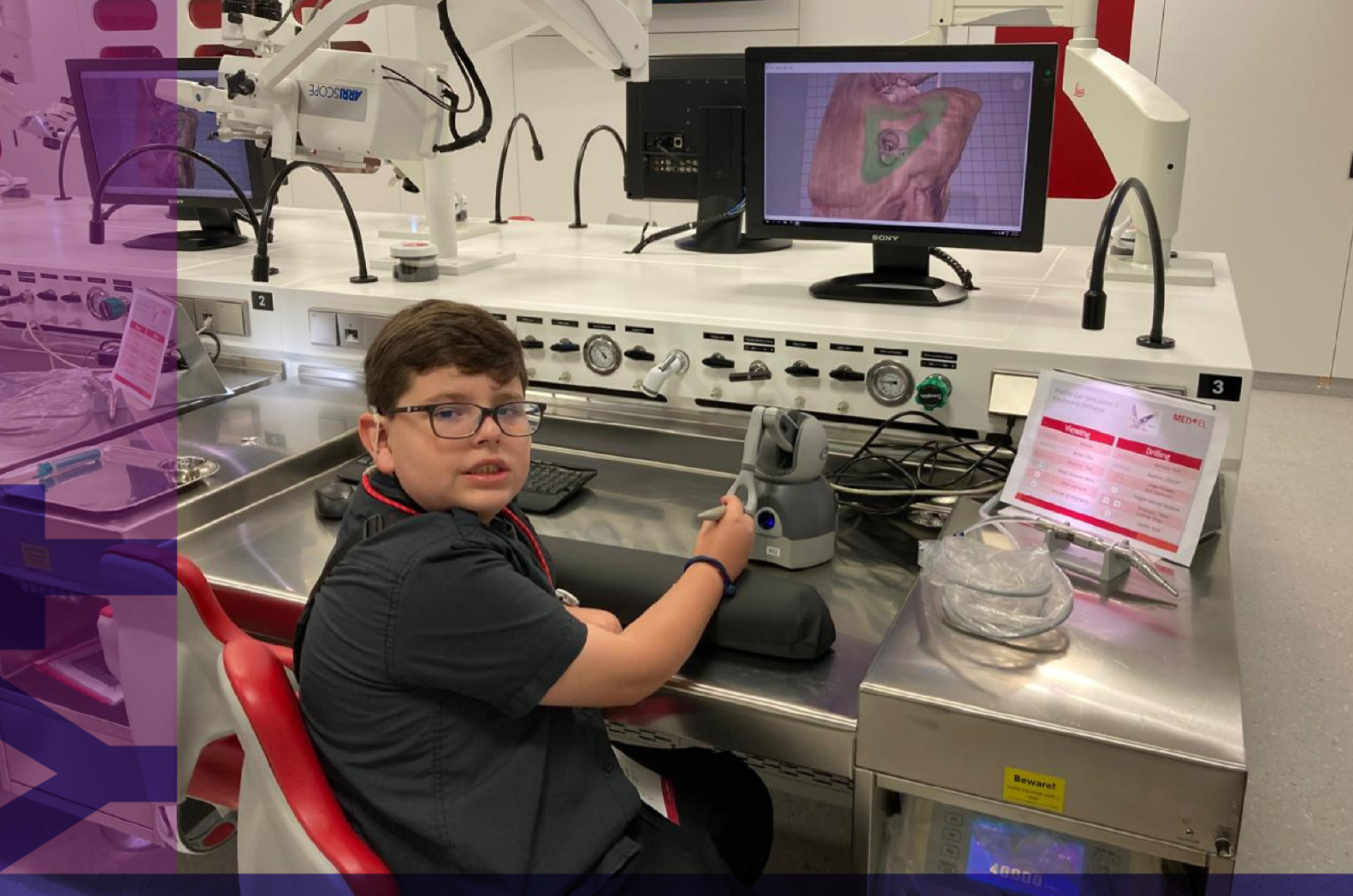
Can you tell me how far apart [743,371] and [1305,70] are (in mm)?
3333

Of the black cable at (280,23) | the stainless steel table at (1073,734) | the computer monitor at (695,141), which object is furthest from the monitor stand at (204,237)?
the stainless steel table at (1073,734)

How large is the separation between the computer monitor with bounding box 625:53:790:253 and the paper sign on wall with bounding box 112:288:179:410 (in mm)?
1143

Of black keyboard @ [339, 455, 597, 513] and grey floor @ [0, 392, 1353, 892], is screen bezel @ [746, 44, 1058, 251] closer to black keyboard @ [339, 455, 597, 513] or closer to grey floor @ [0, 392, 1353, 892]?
black keyboard @ [339, 455, 597, 513]

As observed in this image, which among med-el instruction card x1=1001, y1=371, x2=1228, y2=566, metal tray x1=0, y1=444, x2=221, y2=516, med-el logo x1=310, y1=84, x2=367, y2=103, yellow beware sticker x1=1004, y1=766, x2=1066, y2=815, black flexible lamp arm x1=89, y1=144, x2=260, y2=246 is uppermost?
med-el logo x1=310, y1=84, x2=367, y2=103

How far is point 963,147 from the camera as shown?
1.62 metres

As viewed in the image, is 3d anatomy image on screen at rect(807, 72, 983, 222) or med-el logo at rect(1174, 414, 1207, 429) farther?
3d anatomy image on screen at rect(807, 72, 983, 222)

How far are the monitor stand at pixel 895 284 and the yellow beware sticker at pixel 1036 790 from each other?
3.18 feet

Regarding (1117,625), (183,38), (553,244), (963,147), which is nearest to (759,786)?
(1117,625)

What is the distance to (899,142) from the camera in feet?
5.44

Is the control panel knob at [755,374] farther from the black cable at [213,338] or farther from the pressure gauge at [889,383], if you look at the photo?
the black cable at [213,338]

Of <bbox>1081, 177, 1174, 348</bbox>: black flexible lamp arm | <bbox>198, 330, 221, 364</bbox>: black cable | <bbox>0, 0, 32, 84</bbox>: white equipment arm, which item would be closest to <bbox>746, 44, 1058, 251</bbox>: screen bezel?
<bbox>1081, 177, 1174, 348</bbox>: black flexible lamp arm

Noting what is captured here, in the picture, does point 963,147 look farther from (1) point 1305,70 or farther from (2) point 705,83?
(1) point 1305,70

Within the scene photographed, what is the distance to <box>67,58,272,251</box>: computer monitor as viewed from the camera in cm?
242
